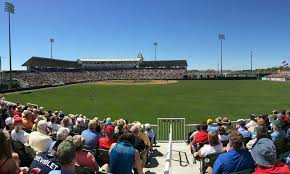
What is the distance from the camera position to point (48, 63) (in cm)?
10881

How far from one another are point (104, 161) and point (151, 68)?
126904 millimetres

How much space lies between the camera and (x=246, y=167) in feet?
18.6

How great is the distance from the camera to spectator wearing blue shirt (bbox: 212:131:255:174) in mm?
5637

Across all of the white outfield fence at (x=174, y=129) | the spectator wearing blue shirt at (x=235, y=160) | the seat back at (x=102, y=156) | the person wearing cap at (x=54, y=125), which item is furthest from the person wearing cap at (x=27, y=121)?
the spectator wearing blue shirt at (x=235, y=160)

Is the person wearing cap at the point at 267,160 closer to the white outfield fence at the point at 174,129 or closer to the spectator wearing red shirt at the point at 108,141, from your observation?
the spectator wearing red shirt at the point at 108,141

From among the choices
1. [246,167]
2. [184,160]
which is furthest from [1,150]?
[184,160]

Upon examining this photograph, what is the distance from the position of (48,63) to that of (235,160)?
109068mm

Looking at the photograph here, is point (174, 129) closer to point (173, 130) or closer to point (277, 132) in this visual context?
point (173, 130)

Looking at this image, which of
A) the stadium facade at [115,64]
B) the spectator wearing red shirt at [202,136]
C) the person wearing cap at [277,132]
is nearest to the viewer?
the person wearing cap at [277,132]

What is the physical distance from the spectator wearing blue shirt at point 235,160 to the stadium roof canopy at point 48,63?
100948 mm

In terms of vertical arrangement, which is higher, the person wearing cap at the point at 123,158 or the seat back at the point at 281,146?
the person wearing cap at the point at 123,158

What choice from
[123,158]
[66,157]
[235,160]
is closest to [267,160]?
[235,160]

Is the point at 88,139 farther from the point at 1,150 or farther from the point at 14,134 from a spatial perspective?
the point at 1,150

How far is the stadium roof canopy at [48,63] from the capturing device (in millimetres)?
101012
